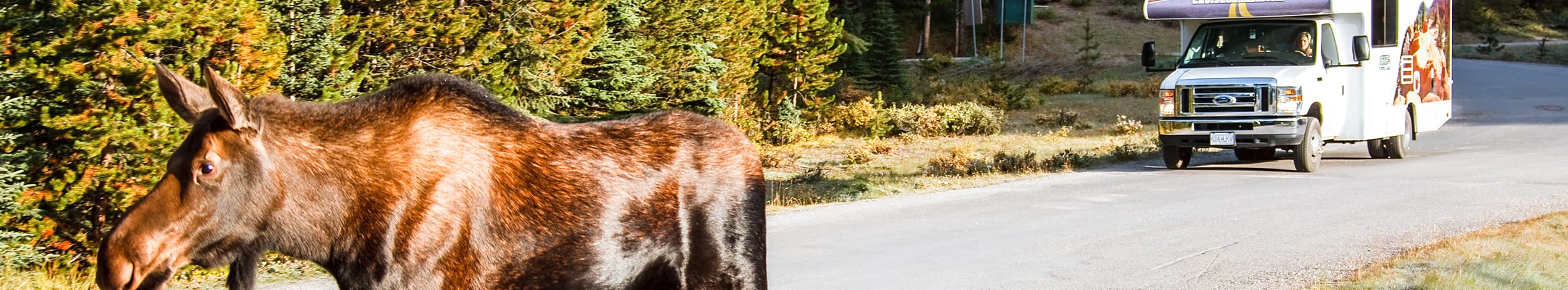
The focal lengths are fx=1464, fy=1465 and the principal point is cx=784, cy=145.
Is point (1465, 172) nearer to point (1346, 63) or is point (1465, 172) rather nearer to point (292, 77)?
point (1346, 63)

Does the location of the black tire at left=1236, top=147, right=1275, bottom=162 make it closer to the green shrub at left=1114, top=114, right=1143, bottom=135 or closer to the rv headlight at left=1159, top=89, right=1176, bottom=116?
the rv headlight at left=1159, top=89, right=1176, bottom=116

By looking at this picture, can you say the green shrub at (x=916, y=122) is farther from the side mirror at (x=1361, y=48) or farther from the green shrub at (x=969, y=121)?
the side mirror at (x=1361, y=48)

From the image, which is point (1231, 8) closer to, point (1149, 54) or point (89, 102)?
point (1149, 54)

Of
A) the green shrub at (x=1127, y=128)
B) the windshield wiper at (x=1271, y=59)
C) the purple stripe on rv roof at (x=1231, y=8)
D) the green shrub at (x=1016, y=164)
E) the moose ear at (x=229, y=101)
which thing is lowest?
the green shrub at (x=1016, y=164)

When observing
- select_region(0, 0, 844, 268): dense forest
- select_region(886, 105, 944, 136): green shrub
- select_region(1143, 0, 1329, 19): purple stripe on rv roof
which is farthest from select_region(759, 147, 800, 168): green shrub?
select_region(1143, 0, 1329, 19): purple stripe on rv roof

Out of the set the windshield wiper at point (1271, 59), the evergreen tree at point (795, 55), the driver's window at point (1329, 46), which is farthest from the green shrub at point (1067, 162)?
the evergreen tree at point (795, 55)

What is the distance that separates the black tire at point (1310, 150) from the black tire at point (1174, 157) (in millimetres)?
1370

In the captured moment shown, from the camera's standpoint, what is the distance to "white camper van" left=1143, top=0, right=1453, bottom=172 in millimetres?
16594

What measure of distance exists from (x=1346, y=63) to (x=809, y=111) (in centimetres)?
970

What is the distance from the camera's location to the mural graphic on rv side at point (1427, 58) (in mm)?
18297

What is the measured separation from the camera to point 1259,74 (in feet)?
54.9

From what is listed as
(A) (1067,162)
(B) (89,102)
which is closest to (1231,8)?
(A) (1067,162)

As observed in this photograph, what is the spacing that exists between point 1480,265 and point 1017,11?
44506 millimetres

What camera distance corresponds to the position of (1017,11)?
5294 centimetres
